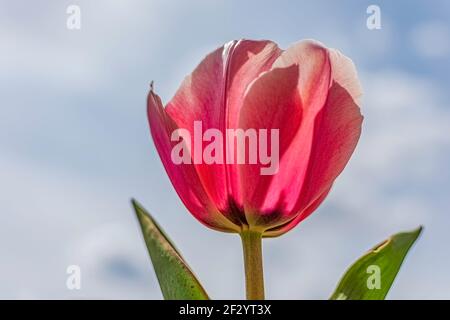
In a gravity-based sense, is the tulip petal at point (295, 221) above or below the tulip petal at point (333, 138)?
below

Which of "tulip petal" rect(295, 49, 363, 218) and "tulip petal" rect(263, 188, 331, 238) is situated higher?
"tulip petal" rect(295, 49, 363, 218)

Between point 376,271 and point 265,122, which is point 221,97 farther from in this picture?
point 376,271

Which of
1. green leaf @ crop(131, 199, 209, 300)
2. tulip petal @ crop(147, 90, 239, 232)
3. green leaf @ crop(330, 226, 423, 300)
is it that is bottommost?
green leaf @ crop(330, 226, 423, 300)

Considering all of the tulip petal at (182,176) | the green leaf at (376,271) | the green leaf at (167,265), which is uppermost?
the tulip petal at (182,176)

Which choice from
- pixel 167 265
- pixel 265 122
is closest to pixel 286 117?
pixel 265 122
